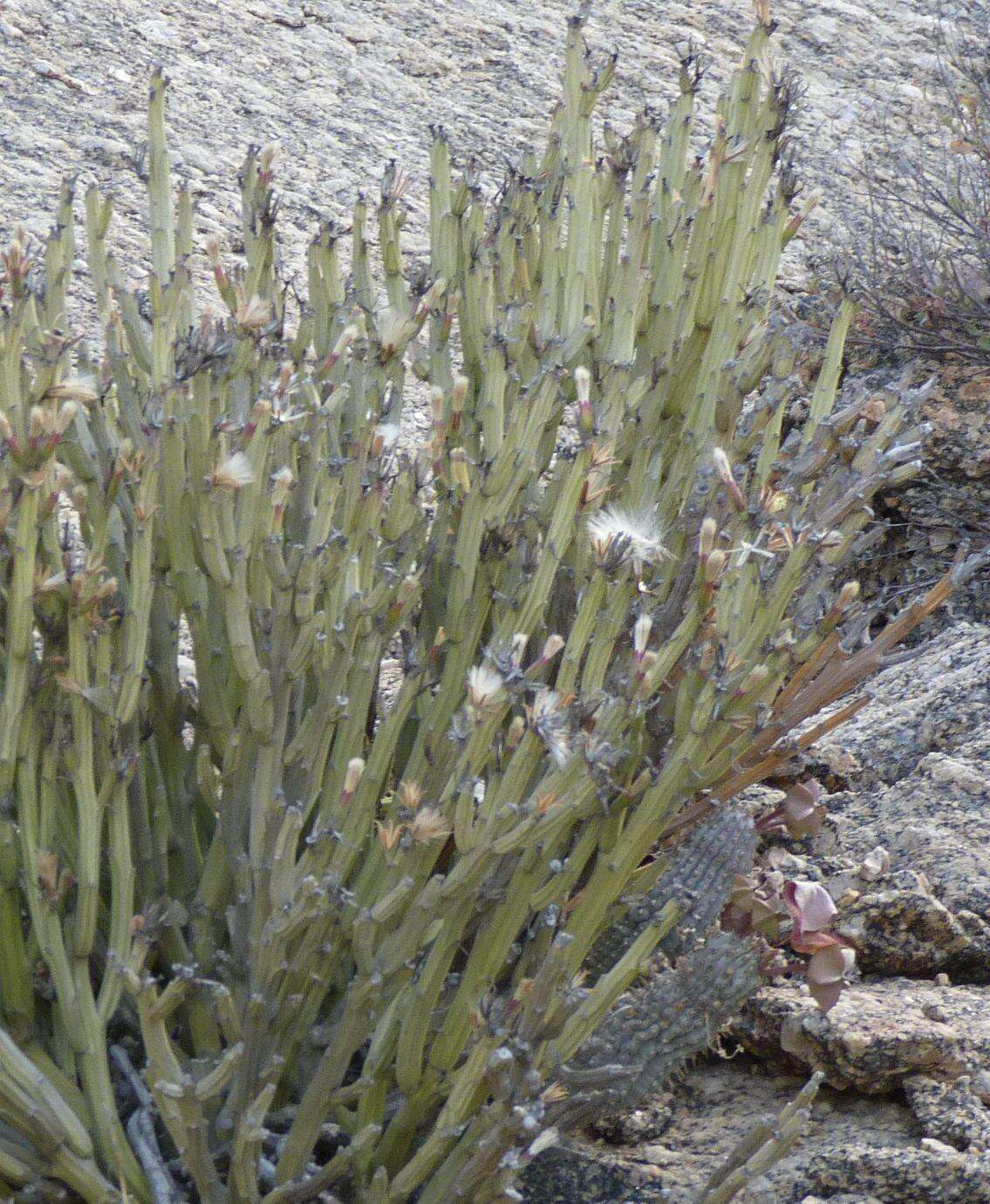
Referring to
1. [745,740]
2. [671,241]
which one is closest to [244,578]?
[745,740]

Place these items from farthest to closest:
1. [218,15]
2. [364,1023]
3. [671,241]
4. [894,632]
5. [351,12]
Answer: [351,12] < [218,15] < [671,241] < [894,632] < [364,1023]

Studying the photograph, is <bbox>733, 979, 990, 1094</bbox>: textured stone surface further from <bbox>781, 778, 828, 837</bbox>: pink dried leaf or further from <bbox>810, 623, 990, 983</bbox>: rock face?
<bbox>781, 778, 828, 837</bbox>: pink dried leaf

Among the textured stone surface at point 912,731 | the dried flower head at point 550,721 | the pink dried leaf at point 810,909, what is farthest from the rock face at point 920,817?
the dried flower head at point 550,721

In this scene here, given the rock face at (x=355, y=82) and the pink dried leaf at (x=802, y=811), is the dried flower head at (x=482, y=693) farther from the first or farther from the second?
the rock face at (x=355, y=82)

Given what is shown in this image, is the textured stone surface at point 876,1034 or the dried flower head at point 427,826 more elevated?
the dried flower head at point 427,826

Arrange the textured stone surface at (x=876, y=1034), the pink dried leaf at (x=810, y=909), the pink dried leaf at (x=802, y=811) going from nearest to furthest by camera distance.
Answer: the textured stone surface at (x=876, y=1034), the pink dried leaf at (x=810, y=909), the pink dried leaf at (x=802, y=811)

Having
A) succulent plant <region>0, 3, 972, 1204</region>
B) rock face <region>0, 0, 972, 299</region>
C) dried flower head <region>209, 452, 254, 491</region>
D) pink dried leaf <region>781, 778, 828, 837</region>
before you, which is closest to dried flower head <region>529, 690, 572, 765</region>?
succulent plant <region>0, 3, 972, 1204</region>

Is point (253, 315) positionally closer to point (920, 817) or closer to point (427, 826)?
point (427, 826)

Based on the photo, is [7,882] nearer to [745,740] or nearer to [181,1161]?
[181,1161]
